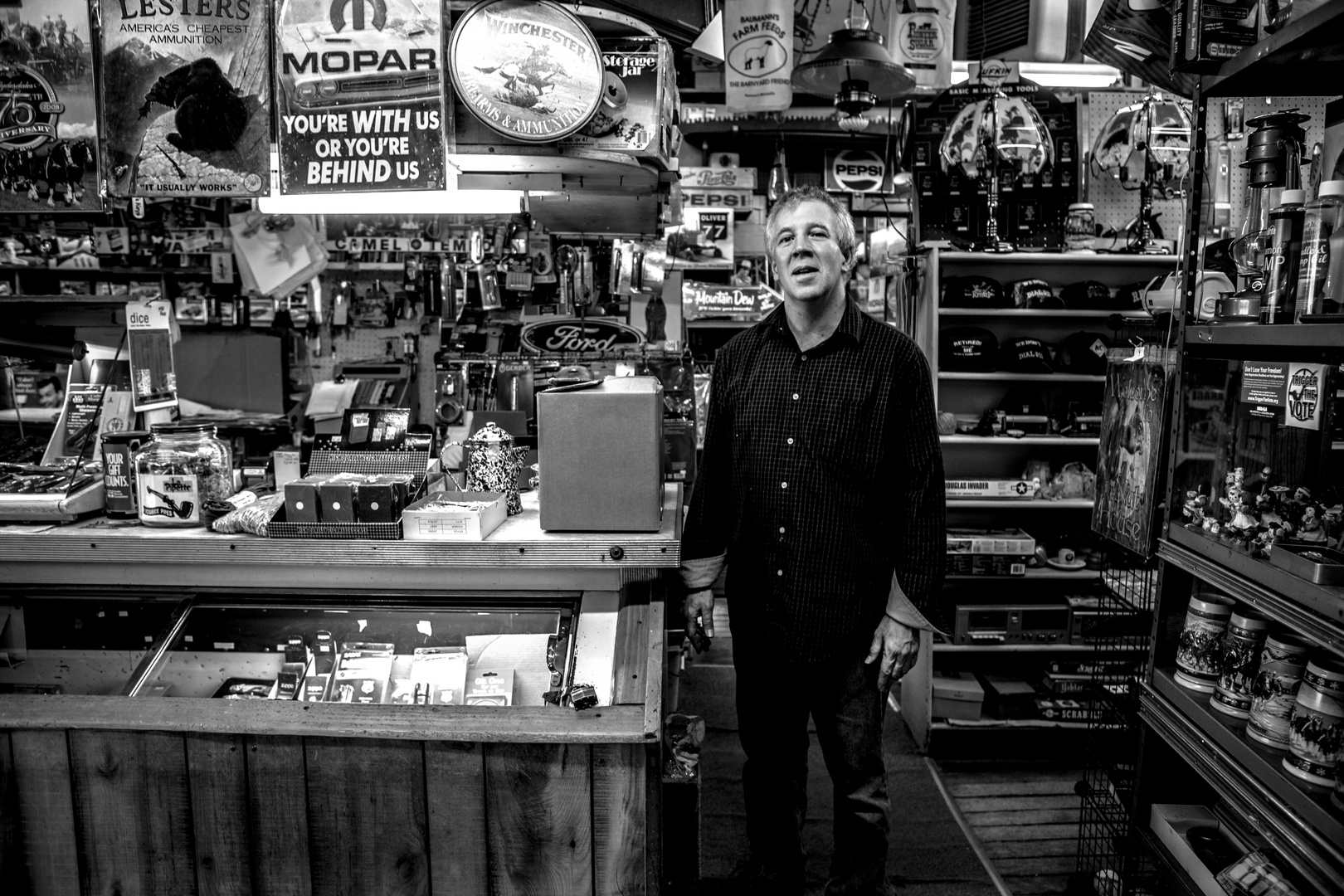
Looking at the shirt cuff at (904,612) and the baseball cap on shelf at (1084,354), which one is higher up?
the baseball cap on shelf at (1084,354)

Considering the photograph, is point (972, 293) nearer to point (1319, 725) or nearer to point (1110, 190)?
point (1110, 190)

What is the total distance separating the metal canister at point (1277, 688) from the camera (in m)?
1.86

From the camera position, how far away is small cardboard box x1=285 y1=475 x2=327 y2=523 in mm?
2029

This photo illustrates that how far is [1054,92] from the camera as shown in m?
4.09

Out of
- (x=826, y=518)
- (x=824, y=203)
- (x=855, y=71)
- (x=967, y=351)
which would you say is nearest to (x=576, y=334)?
(x=855, y=71)

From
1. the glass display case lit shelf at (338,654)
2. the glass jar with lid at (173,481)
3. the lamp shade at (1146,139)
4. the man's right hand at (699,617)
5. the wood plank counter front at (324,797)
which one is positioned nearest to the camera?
the wood plank counter front at (324,797)

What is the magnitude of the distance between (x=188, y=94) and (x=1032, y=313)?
324 centimetres

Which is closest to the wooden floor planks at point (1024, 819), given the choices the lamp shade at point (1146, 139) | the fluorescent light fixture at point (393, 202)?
the lamp shade at point (1146, 139)

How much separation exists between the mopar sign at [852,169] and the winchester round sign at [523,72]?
5299 millimetres

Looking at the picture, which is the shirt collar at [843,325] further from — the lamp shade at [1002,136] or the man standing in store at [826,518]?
the lamp shade at [1002,136]

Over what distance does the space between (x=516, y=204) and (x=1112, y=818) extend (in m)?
3.09

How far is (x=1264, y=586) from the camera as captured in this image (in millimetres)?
1842

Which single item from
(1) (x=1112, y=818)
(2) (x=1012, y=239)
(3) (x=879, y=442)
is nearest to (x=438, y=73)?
(3) (x=879, y=442)

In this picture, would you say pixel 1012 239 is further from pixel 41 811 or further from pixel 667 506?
pixel 41 811
